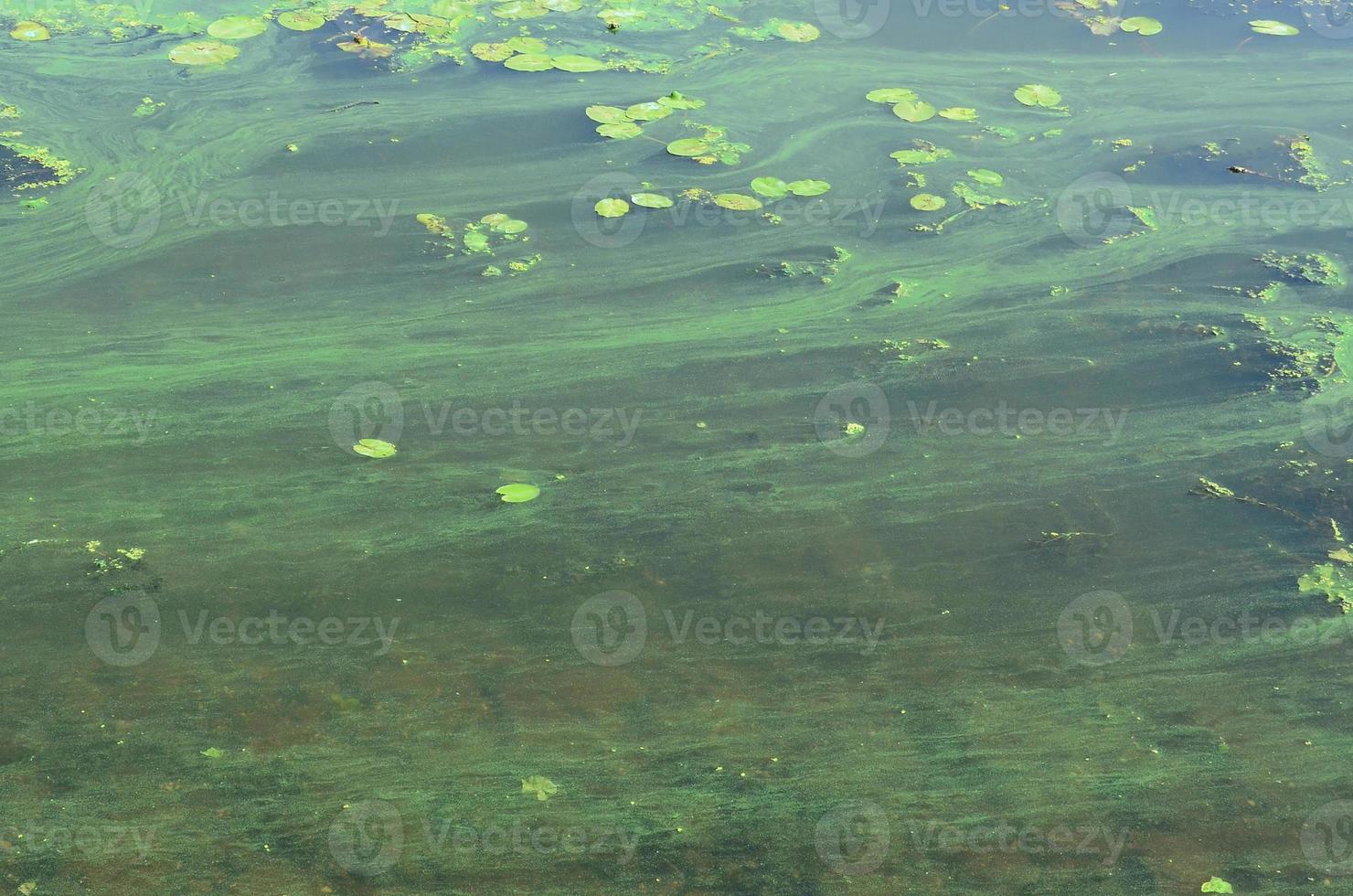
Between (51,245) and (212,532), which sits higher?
(51,245)

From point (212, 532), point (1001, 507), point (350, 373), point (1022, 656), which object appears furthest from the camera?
point (350, 373)

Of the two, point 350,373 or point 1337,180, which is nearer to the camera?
point 350,373

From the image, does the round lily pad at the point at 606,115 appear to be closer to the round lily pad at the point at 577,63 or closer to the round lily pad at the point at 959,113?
the round lily pad at the point at 577,63

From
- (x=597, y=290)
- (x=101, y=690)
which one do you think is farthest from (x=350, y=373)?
(x=101, y=690)

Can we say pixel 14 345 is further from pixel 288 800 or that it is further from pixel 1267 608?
pixel 1267 608

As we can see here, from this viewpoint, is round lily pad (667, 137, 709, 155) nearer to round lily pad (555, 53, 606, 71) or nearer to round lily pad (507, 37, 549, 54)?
round lily pad (555, 53, 606, 71)

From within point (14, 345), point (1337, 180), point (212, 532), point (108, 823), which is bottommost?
point (108, 823)
